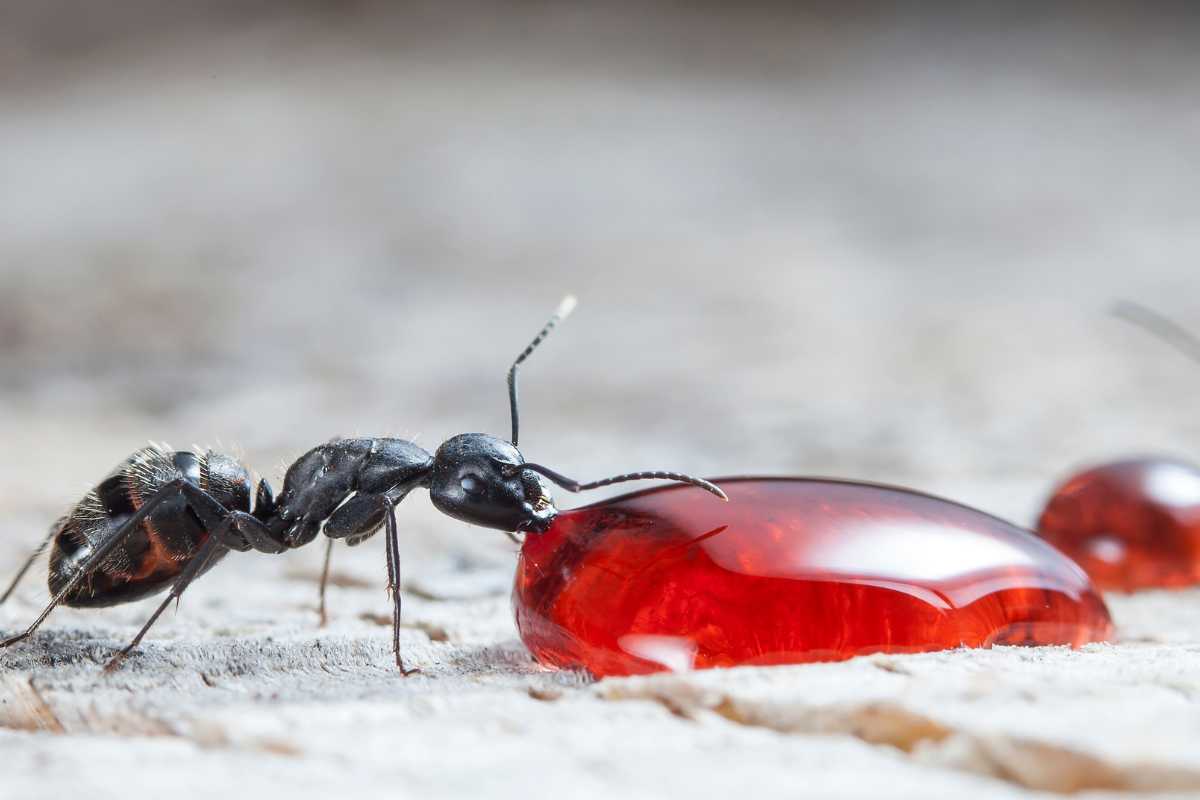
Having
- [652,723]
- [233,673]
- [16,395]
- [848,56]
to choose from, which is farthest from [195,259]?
[848,56]

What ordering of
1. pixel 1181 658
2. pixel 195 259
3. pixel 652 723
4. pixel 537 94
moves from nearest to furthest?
pixel 652 723
pixel 1181 658
pixel 195 259
pixel 537 94

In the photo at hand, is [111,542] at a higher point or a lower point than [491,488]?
lower

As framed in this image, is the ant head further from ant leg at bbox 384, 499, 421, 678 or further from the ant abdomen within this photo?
the ant abdomen

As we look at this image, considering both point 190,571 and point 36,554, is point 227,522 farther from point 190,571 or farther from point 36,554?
point 36,554

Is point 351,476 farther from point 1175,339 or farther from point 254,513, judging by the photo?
point 1175,339

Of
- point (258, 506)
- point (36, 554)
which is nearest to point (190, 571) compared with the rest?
point (258, 506)

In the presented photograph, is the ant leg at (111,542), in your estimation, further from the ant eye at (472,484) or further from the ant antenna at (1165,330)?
the ant antenna at (1165,330)
